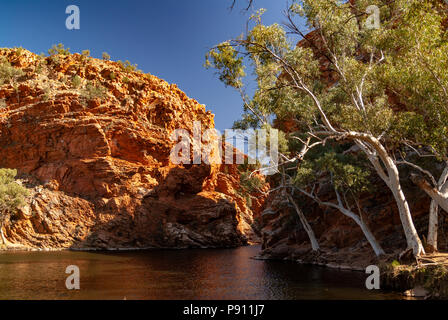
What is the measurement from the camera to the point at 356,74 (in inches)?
622

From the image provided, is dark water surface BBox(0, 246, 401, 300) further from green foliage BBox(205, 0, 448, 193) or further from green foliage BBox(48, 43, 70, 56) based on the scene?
green foliage BBox(48, 43, 70, 56)

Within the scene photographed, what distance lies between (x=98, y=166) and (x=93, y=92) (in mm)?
11836

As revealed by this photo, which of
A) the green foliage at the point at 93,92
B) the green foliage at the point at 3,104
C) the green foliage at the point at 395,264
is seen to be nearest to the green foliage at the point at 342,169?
the green foliage at the point at 395,264

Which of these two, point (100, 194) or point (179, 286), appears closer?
point (179, 286)

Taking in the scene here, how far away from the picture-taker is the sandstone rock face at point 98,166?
141 ft

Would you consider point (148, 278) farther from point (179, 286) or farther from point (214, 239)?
point (214, 239)

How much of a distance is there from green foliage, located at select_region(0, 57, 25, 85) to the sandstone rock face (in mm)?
923

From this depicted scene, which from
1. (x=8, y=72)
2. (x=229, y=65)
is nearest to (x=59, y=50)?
(x=8, y=72)

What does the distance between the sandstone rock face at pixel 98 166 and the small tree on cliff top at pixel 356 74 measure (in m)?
32.1

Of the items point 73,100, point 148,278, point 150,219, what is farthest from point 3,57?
point 148,278

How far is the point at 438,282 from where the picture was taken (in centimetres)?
1192

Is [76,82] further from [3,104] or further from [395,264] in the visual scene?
[395,264]

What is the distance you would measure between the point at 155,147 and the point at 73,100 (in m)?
13.7

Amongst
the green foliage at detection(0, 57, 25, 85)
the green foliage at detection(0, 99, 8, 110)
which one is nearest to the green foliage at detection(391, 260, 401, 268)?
the green foliage at detection(0, 99, 8, 110)
